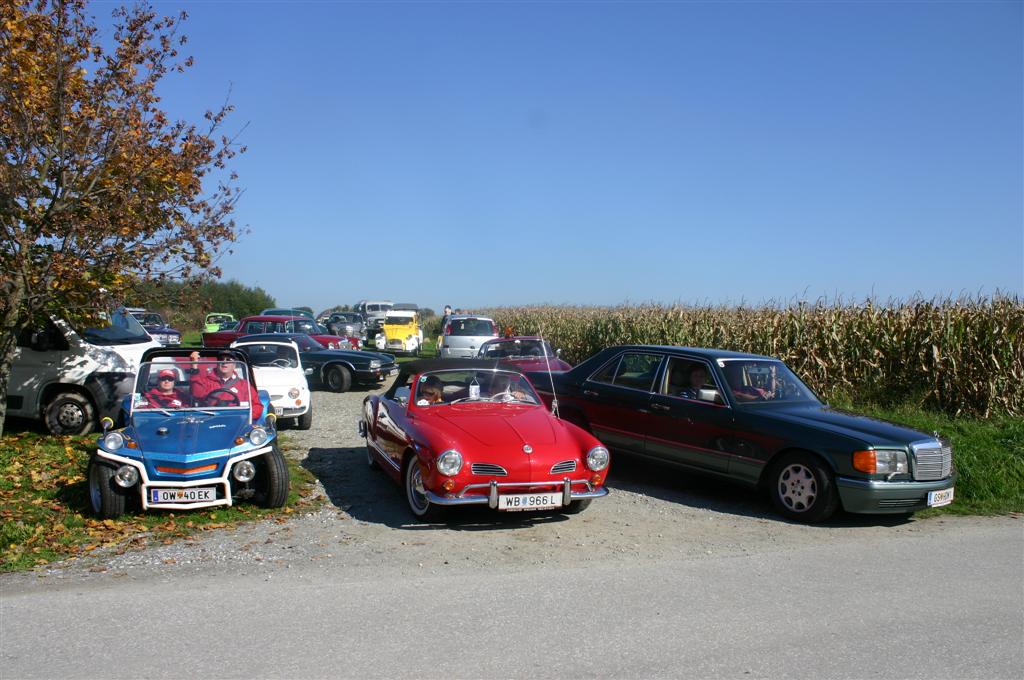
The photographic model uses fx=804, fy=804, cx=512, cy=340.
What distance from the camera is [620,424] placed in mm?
9750

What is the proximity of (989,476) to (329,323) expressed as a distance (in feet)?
105

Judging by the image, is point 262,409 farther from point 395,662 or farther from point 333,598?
point 395,662

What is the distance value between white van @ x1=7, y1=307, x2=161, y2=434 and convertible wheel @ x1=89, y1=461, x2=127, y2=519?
12.8 feet

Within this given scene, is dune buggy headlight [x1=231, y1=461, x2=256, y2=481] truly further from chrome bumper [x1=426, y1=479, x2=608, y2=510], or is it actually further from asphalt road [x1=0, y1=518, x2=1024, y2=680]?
chrome bumper [x1=426, y1=479, x2=608, y2=510]

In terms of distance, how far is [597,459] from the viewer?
25.1ft

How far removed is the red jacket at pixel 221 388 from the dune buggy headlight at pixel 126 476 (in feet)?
4.64

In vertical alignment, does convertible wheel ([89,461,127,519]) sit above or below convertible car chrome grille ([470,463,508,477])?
below

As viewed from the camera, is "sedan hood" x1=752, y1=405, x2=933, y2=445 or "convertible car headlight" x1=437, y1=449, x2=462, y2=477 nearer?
"convertible car headlight" x1=437, y1=449, x2=462, y2=477

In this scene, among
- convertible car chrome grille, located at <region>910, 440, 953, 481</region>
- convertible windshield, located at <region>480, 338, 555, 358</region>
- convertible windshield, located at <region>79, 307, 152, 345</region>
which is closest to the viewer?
convertible car chrome grille, located at <region>910, 440, 953, 481</region>

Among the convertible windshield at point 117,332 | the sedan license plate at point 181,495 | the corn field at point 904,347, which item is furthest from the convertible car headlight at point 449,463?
the corn field at point 904,347

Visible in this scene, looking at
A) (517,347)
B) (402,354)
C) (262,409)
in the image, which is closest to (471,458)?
(262,409)

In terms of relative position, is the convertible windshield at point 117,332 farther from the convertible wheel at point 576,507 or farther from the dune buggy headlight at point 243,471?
the convertible wheel at point 576,507

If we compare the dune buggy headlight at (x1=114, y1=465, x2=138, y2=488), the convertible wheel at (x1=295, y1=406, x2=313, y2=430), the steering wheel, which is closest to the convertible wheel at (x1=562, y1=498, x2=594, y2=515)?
the steering wheel

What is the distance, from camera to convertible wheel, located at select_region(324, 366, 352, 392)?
18969 millimetres
